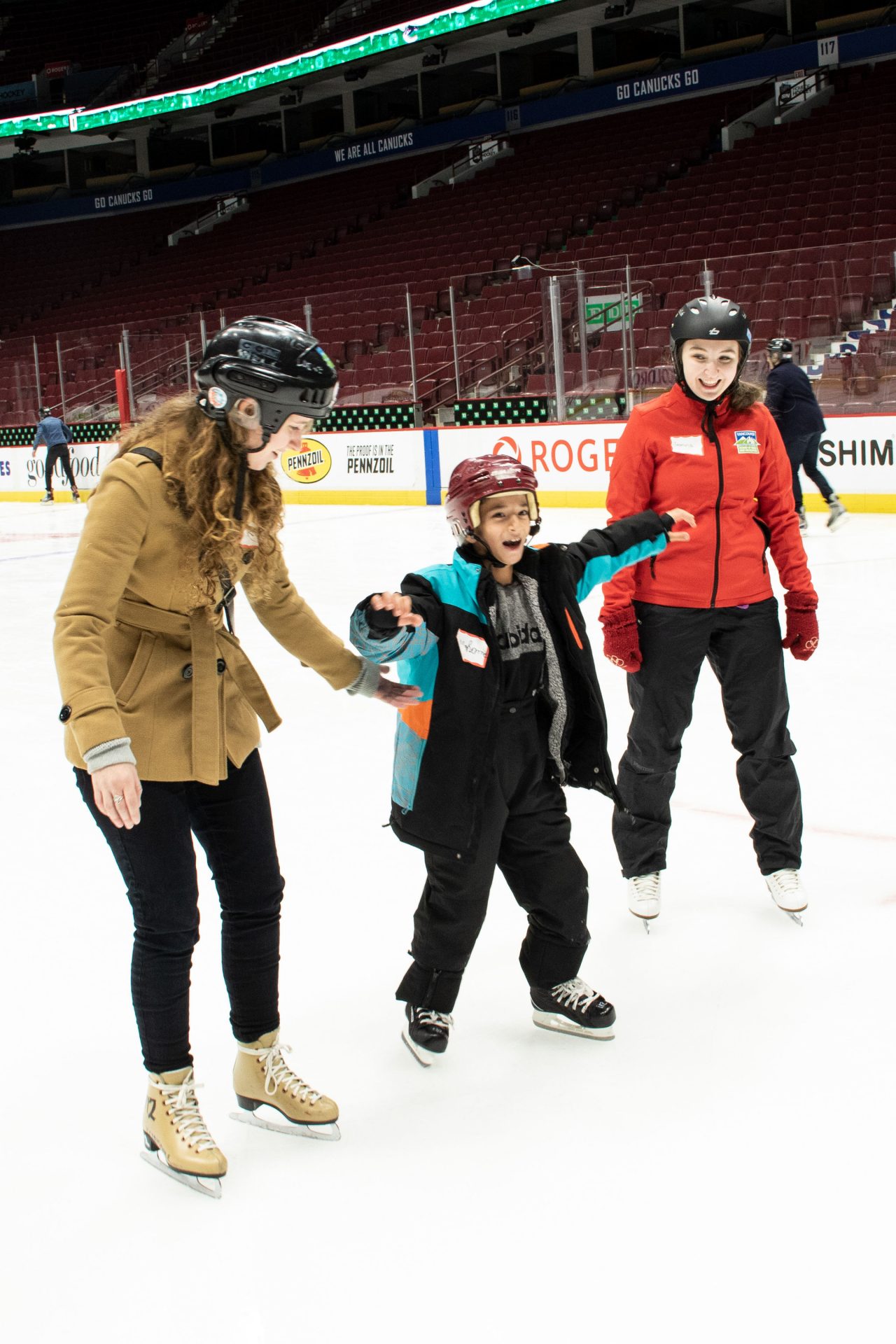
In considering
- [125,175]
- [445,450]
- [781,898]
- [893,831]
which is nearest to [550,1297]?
[781,898]

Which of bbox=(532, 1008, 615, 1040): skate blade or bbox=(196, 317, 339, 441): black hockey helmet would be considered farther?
bbox=(532, 1008, 615, 1040): skate blade

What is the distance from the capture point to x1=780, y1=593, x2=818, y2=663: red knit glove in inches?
126

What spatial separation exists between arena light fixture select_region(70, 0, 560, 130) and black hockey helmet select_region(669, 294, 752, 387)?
19.0 m

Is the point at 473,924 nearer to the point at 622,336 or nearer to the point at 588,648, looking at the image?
the point at 588,648

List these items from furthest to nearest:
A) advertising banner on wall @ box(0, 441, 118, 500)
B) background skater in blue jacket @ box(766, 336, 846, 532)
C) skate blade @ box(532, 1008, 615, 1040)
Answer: advertising banner on wall @ box(0, 441, 118, 500) → background skater in blue jacket @ box(766, 336, 846, 532) → skate blade @ box(532, 1008, 615, 1040)

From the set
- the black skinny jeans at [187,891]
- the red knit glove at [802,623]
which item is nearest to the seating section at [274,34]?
the red knit glove at [802,623]

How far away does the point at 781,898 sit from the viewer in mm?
3244

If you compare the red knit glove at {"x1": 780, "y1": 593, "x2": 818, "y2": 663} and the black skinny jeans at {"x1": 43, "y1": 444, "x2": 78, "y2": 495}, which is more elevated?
the black skinny jeans at {"x1": 43, "y1": 444, "x2": 78, "y2": 495}

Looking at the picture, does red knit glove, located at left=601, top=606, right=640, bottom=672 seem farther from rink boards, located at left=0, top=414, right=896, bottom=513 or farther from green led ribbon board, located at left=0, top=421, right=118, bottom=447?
green led ribbon board, located at left=0, top=421, right=118, bottom=447

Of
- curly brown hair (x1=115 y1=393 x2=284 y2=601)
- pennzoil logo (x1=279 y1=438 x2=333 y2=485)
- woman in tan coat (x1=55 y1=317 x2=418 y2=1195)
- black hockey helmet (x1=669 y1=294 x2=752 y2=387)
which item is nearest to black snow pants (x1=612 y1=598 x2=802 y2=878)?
black hockey helmet (x1=669 y1=294 x2=752 y2=387)

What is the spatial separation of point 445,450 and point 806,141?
7.92 meters

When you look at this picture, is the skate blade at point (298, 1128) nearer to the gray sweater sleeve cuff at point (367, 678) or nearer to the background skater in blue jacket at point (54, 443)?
the gray sweater sleeve cuff at point (367, 678)

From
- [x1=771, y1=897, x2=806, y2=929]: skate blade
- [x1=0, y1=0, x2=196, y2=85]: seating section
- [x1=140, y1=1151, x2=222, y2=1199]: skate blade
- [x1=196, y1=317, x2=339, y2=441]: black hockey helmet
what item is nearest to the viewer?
[x1=196, y1=317, x2=339, y2=441]: black hockey helmet

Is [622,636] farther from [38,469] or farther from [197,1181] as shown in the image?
[38,469]
